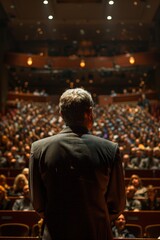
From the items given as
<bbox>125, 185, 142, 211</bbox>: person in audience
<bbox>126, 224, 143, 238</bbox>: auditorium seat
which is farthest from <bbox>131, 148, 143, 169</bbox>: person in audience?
<bbox>126, 224, 143, 238</bbox>: auditorium seat

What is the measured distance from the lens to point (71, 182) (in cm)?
153

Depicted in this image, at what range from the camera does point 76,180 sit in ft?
5.01

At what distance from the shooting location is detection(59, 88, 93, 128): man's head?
1632mm

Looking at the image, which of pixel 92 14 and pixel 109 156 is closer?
pixel 109 156

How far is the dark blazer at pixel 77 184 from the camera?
150 centimetres

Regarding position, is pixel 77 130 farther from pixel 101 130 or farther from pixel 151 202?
pixel 101 130

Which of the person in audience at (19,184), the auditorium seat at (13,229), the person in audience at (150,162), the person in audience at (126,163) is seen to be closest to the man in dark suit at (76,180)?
the auditorium seat at (13,229)

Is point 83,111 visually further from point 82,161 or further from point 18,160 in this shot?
point 18,160

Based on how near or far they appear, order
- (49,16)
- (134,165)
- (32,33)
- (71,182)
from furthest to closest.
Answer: (32,33)
(49,16)
(134,165)
(71,182)

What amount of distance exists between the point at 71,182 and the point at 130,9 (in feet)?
73.0

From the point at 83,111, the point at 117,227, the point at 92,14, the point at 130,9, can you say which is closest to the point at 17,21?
the point at 92,14

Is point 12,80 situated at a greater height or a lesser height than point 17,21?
lesser

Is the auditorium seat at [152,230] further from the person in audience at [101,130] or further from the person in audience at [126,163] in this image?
the person in audience at [101,130]

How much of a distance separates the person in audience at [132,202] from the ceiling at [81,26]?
15836 mm
